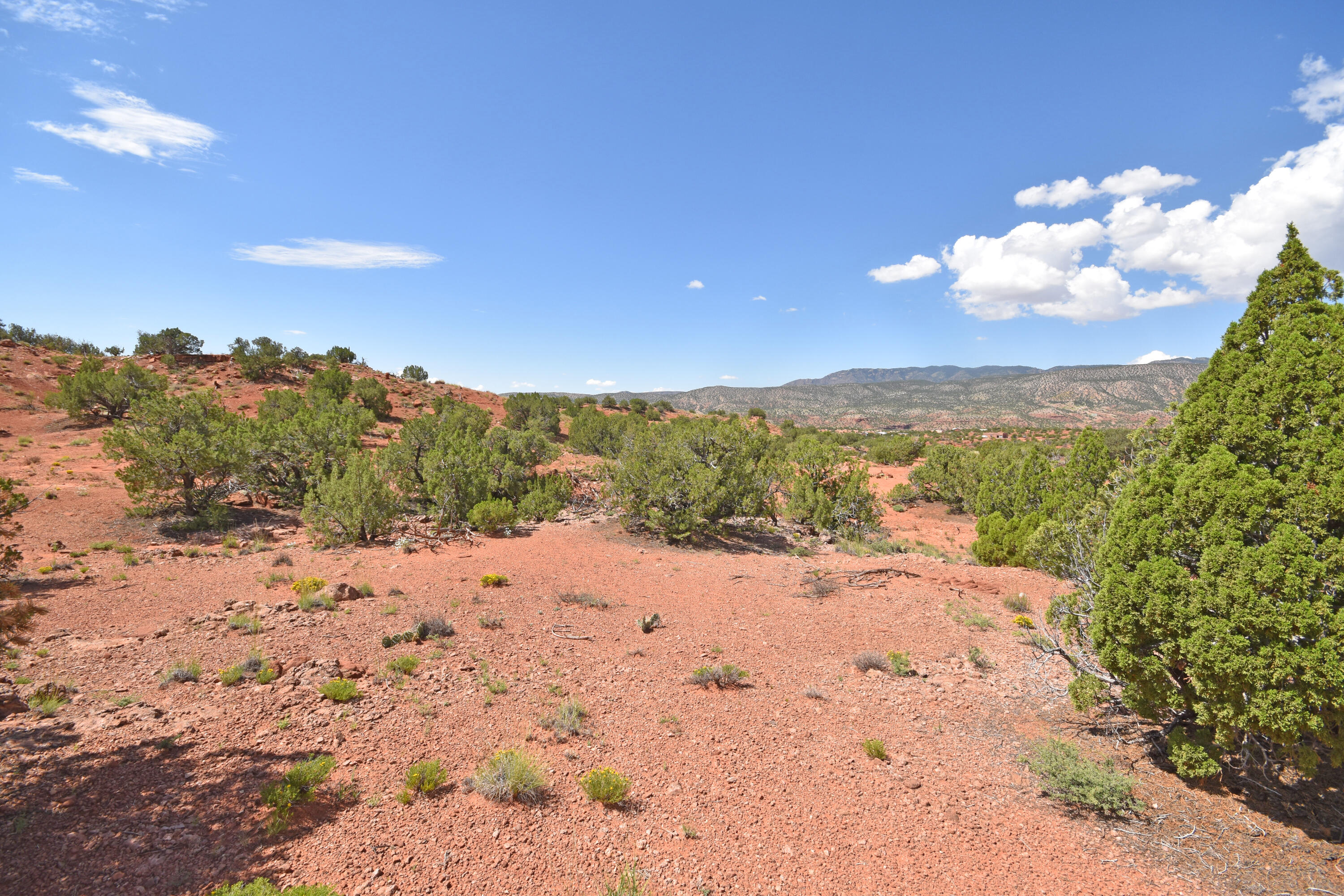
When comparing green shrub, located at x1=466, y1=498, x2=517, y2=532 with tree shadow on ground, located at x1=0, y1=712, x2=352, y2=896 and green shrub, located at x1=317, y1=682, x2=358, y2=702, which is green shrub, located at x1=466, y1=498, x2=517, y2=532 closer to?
A: green shrub, located at x1=317, y1=682, x2=358, y2=702

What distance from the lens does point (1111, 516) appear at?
5773mm

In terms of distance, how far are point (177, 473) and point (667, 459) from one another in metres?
14.5

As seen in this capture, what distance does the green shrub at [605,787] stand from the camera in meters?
4.79

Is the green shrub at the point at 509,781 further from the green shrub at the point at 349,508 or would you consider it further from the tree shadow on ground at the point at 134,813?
the green shrub at the point at 349,508

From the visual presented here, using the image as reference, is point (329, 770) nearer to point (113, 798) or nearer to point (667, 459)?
point (113, 798)

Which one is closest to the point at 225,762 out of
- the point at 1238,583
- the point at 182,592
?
the point at 182,592

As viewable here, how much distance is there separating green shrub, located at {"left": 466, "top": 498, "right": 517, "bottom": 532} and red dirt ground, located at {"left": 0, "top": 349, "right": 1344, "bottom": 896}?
17.5 ft

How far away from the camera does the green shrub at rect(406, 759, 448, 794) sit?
4699 mm

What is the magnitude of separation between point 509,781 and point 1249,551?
22.0 ft

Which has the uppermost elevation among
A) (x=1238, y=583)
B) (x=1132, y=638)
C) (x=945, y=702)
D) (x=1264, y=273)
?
(x=1264, y=273)

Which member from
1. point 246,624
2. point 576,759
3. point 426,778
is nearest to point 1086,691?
point 576,759

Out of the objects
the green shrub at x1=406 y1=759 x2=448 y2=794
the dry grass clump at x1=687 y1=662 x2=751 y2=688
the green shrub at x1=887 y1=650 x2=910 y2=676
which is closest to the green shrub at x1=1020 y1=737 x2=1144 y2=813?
the green shrub at x1=887 y1=650 x2=910 y2=676

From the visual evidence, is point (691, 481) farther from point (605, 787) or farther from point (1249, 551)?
point (1249, 551)

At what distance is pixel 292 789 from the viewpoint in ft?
14.5
